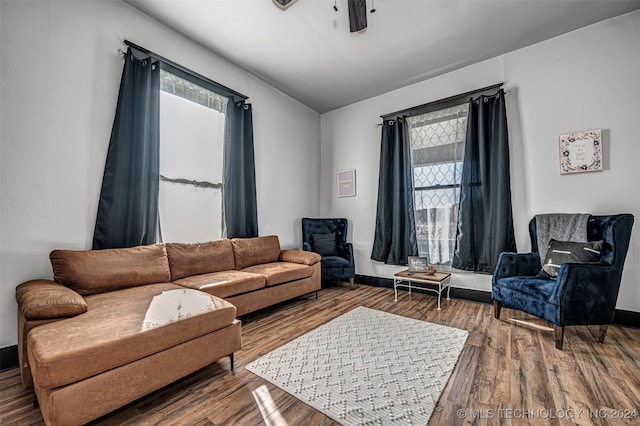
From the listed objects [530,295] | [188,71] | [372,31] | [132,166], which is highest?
[372,31]

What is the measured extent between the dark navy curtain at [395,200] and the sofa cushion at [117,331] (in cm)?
276

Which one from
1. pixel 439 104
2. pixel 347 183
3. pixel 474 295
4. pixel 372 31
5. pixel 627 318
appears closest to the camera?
pixel 627 318

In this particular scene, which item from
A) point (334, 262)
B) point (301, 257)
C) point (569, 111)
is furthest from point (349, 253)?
point (569, 111)

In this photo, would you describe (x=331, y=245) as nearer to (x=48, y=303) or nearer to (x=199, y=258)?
(x=199, y=258)

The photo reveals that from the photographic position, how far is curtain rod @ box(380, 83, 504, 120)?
335 centimetres

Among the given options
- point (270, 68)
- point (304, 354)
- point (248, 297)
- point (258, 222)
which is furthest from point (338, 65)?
point (304, 354)

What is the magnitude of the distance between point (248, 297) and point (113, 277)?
112cm

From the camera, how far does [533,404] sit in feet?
4.94

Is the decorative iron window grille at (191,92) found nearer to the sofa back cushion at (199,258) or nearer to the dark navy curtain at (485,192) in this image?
the sofa back cushion at (199,258)

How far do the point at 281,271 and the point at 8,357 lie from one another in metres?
2.14

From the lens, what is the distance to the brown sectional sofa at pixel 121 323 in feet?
4.01

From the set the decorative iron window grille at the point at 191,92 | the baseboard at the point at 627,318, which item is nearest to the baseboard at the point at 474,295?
the baseboard at the point at 627,318

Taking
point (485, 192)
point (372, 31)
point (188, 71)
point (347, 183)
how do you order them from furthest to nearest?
point (347, 183) < point (485, 192) < point (188, 71) < point (372, 31)

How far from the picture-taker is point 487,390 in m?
1.63
